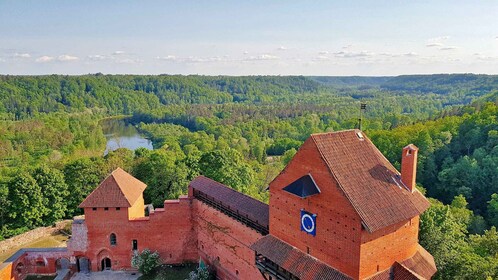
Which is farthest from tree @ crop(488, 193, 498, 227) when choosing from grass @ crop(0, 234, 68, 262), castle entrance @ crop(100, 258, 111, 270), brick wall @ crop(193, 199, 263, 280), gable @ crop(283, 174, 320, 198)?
grass @ crop(0, 234, 68, 262)

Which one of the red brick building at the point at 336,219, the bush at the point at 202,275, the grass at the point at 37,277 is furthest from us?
the grass at the point at 37,277

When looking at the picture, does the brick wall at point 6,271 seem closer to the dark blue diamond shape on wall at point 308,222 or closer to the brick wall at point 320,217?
the brick wall at point 320,217

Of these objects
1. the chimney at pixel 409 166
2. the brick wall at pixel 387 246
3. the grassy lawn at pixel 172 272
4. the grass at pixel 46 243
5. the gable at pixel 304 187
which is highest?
the chimney at pixel 409 166

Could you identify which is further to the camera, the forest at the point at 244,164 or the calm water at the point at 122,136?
the calm water at the point at 122,136

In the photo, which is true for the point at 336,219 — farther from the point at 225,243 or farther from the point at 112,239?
the point at 112,239

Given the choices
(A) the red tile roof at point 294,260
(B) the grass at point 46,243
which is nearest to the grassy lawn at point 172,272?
(A) the red tile roof at point 294,260

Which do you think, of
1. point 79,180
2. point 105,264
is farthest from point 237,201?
point 79,180

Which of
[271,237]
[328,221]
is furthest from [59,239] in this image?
[328,221]
